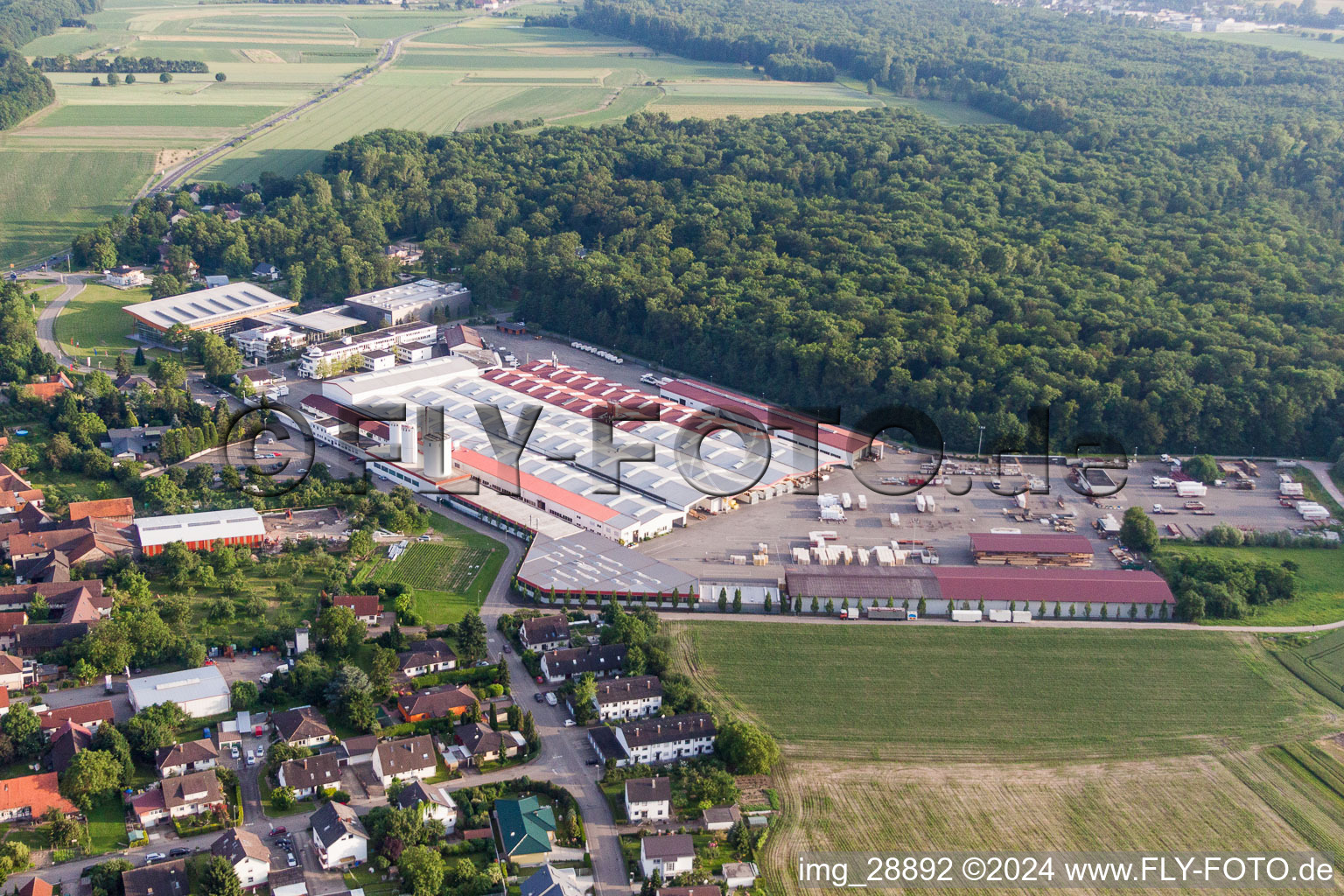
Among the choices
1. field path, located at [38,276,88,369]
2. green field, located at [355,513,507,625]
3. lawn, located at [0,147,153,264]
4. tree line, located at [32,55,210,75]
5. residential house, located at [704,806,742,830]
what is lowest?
green field, located at [355,513,507,625]

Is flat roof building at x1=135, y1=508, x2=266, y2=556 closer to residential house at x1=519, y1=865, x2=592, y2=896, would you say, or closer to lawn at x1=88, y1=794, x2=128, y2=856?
lawn at x1=88, y1=794, x2=128, y2=856

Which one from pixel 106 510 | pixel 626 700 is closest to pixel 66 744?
pixel 626 700

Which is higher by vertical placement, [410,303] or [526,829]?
[410,303]

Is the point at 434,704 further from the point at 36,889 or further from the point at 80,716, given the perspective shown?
the point at 36,889

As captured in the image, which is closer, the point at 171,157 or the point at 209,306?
the point at 209,306

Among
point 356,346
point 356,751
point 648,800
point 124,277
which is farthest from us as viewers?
point 124,277

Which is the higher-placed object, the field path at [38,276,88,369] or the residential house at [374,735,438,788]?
the residential house at [374,735,438,788]

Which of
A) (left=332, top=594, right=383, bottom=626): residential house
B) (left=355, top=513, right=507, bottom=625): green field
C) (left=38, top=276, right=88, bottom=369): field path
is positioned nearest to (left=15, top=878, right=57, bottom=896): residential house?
(left=332, top=594, right=383, bottom=626): residential house
